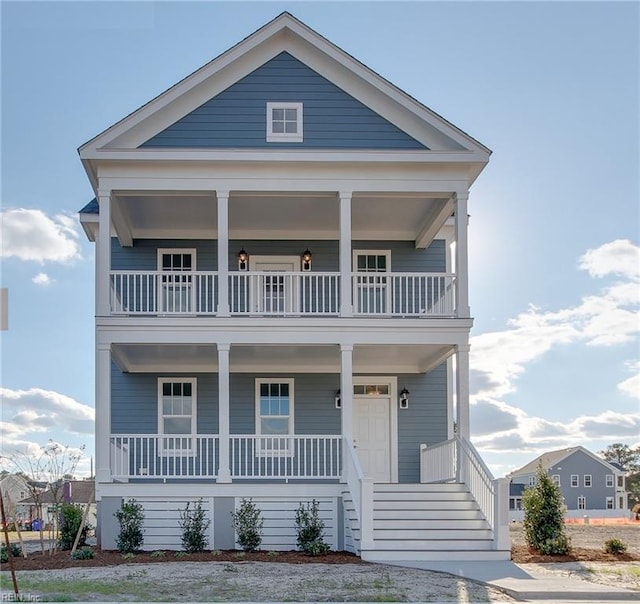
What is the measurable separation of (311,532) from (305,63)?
8461 millimetres

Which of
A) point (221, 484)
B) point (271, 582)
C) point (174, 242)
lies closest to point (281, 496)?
point (221, 484)

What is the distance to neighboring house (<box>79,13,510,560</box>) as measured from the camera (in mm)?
15867

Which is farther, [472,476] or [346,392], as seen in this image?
[346,392]

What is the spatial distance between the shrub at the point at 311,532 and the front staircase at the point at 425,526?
50cm

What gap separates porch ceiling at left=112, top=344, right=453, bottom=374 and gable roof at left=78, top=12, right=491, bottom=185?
353 cm

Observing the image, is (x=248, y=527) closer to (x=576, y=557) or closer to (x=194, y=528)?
(x=194, y=528)

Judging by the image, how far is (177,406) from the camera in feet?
64.2

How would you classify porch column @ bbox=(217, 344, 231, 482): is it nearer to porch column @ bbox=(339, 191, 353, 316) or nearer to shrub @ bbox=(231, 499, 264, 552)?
shrub @ bbox=(231, 499, 264, 552)

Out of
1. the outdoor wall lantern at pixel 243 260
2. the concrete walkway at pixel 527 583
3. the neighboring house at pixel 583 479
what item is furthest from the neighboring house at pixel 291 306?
the neighboring house at pixel 583 479


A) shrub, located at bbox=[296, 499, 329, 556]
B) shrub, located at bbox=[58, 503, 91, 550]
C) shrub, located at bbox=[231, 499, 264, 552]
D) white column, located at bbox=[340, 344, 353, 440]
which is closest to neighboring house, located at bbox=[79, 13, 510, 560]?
white column, located at bbox=[340, 344, 353, 440]

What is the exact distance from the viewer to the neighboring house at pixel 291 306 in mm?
15867

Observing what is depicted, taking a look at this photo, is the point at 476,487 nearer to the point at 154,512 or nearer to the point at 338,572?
the point at 338,572

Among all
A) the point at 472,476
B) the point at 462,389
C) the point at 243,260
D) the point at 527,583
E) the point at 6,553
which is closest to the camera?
the point at 527,583

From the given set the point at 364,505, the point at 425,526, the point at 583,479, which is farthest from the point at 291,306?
the point at 583,479
